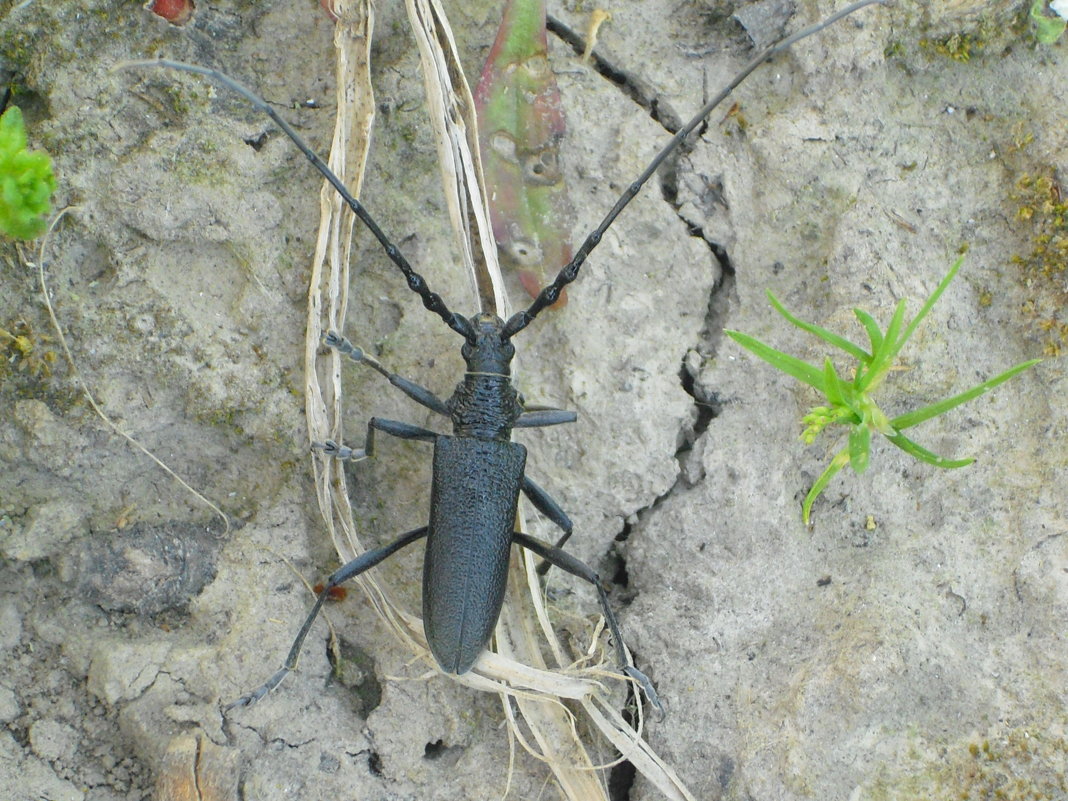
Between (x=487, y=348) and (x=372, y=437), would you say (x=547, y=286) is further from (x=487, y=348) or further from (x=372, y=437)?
(x=372, y=437)

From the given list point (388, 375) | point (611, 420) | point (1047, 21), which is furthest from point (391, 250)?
point (1047, 21)

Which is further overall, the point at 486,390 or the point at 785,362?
the point at 486,390

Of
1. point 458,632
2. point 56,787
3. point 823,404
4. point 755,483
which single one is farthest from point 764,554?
point 56,787

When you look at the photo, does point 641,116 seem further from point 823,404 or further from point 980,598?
point 980,598

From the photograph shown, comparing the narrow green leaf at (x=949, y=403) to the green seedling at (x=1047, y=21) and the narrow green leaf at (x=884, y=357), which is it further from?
the green seedling at (x=1047, y=21)

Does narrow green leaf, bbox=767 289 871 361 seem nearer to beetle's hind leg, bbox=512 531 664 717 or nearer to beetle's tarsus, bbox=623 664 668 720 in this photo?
beetle's hind leg, bbox=512 531 664 717

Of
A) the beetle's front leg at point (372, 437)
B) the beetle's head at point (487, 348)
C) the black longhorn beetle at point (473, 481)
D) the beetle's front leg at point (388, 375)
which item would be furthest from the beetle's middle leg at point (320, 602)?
the beetle's head at point (487, 348)

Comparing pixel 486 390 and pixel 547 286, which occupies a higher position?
pixel 547 286
